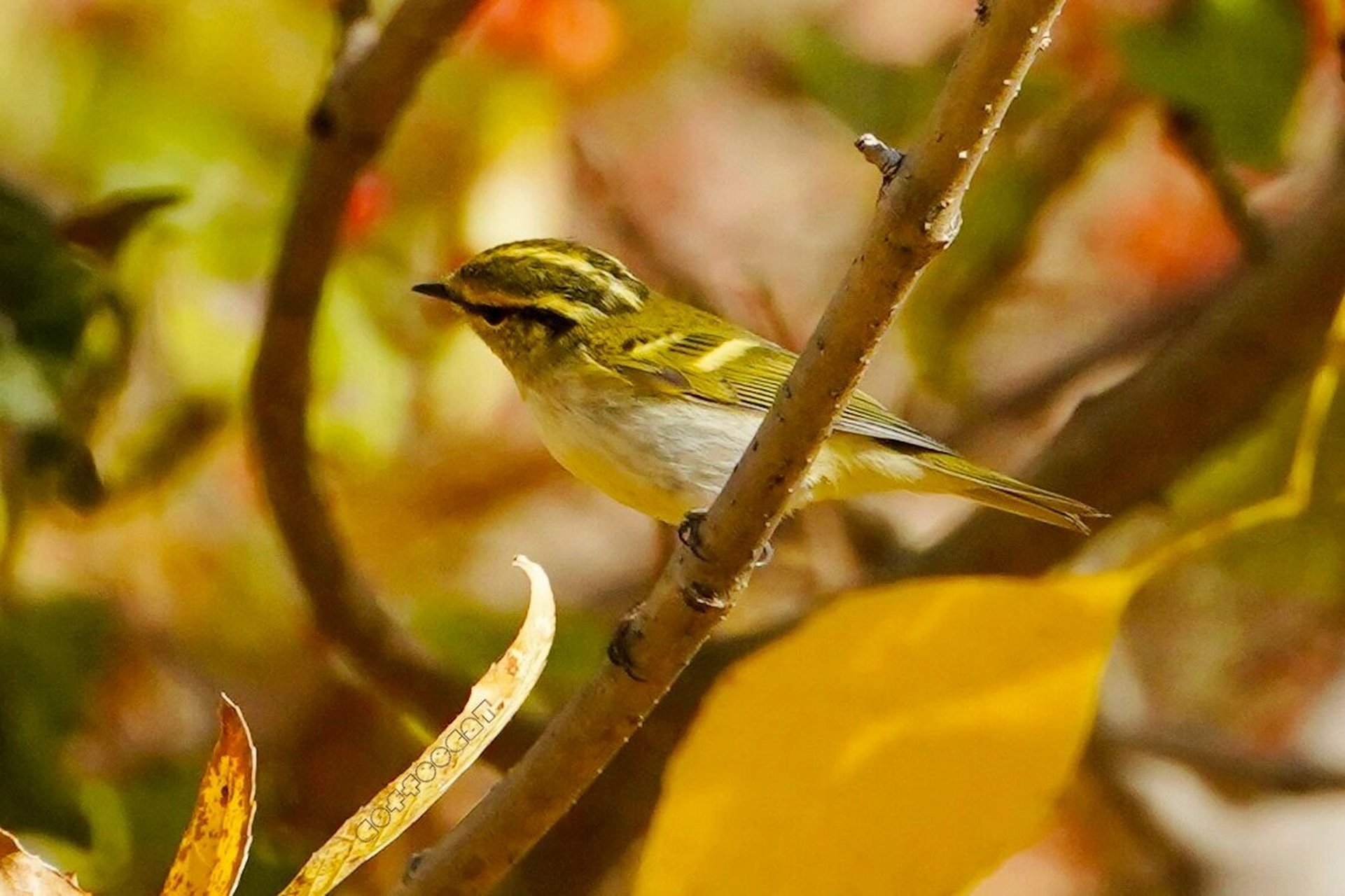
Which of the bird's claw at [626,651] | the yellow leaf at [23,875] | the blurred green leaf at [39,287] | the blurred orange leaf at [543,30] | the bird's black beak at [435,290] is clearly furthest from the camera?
the blurred orange leaf at [543,30]

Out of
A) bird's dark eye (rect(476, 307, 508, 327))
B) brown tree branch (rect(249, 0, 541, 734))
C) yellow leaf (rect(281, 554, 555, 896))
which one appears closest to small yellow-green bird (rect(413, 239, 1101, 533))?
bird's dark eye (rect(476, 307, 508, 327))

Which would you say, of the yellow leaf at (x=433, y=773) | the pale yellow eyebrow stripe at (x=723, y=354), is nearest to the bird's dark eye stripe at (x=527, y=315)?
the pale yellow eyebrow stripe at (x=723, y=354)

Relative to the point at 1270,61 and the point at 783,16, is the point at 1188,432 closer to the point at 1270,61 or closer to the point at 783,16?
the point at 1270,61

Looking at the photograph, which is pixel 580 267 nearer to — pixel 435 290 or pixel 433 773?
pixel 435 290

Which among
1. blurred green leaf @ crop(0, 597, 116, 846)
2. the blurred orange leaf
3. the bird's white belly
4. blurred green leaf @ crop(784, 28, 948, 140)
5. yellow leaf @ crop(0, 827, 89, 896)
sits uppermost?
blurred green leaf @ crop(784, 28, 948, 140)

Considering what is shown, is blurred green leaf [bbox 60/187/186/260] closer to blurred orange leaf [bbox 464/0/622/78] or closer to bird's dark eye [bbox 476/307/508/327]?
bird's dark eye [bbox 476/307/508/327]

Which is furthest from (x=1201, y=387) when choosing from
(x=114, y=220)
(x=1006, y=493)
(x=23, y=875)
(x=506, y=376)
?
(x=23, y=875)

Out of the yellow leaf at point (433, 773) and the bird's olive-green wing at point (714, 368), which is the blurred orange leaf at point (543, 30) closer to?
the bird's olive-green wing at point (714, 368)
